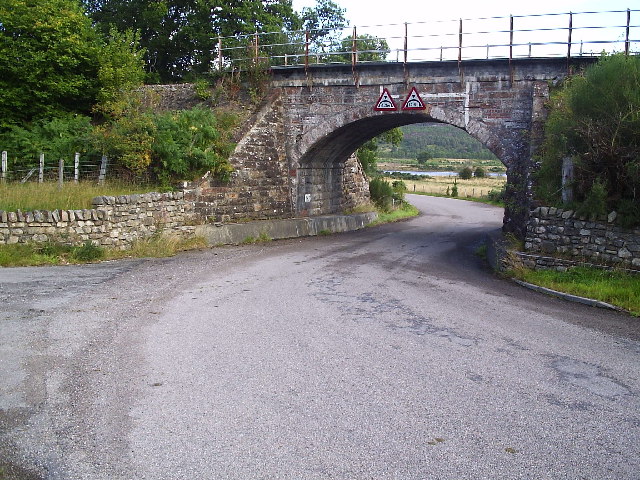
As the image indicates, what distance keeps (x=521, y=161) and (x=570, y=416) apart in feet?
44.7

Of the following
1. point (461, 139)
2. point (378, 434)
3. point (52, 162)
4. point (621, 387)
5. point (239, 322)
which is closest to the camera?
point (378, 434)

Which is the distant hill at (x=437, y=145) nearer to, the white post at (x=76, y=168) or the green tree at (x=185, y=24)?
the green tree at (x=185, y=24)

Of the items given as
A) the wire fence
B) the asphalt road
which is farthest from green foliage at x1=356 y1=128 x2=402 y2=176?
the asphalt road

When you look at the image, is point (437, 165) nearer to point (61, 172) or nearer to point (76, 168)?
point (76, 168)

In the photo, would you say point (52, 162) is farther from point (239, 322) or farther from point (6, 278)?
point (239, 322)

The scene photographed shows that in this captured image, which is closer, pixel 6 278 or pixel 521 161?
pixel 6 278

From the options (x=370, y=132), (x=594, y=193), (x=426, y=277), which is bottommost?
(x=426, y=277)

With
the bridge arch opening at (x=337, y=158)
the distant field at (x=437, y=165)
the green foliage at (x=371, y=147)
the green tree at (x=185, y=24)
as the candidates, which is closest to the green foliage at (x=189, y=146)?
the bridge arch opening at (x=337, y=158)

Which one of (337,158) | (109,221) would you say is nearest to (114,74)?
(109,221)

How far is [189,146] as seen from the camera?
18047 mm

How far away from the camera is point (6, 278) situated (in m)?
11.0

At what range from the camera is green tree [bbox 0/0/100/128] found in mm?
18953

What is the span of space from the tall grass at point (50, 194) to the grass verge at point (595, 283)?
10271 millimetres

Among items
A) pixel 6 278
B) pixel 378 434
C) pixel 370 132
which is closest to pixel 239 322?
pixel 378 434
